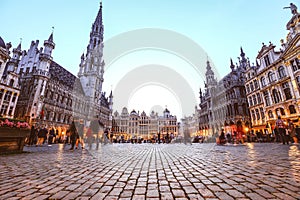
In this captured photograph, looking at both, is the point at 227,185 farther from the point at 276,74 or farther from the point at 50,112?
the point at 50,112

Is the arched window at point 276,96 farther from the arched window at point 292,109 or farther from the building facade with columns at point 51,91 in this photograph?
the building facade with columns at point 51,91

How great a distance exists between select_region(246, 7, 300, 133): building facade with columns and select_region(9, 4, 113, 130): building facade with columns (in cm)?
3190

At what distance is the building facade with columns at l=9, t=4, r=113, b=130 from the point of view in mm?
29062

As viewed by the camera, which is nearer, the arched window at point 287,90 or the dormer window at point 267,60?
the arched window at point 287,90

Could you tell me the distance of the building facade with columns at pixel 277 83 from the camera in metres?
21.5

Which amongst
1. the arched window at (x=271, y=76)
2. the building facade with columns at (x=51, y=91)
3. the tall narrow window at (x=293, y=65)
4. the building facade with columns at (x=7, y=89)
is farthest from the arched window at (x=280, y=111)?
the building facade with columns at (x=7, y=89)

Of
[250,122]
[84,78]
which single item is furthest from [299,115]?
[84,78]

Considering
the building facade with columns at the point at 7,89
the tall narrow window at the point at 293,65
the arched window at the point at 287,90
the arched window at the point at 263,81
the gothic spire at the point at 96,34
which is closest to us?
the tall narrow window at the point at 293,65

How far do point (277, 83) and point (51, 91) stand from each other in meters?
45.0

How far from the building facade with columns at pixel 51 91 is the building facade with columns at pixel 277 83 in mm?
31901

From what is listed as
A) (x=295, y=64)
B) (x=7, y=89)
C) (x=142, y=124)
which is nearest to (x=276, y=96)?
(x=295, y=64)

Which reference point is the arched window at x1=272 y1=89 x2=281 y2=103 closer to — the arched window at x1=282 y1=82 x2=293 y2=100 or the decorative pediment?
the arched window at x1=282 y1=82 x2=293 y2=100

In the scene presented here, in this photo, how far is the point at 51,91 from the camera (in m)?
32.9

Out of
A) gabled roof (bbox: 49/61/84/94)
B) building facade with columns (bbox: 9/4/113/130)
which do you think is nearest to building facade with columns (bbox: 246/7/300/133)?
building facade with columns (bbox: 9/4/113/130)
